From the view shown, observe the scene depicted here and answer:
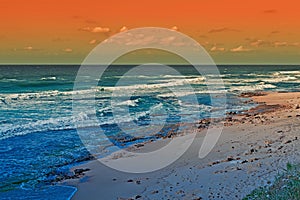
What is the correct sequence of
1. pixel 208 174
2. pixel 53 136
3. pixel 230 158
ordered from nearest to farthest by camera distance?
pixel 208 174 < pixel 230 158 < pixel 53 136

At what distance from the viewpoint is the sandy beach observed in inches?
400

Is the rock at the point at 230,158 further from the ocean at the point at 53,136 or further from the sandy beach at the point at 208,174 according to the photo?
the ocean at the point at 53,136

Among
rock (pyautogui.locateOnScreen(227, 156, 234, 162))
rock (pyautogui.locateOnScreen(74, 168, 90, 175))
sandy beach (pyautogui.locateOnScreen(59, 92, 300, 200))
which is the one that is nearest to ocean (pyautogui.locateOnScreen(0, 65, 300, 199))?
rock (pyautogui.locateOnScreen(74, 168, 90, 175))

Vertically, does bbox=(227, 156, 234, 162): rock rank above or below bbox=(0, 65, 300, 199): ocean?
below

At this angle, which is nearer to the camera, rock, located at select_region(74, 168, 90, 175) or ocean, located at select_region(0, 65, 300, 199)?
ocean, located at select_region(0, 65, 300, 199)

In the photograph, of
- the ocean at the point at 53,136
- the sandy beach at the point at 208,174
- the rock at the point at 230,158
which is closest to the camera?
the sandy beach at the point at 208,174

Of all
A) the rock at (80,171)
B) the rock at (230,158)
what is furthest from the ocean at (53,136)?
the rock at (230,158)

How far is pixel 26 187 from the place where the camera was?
11906mm

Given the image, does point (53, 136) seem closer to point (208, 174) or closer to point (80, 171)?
point (80, 171)

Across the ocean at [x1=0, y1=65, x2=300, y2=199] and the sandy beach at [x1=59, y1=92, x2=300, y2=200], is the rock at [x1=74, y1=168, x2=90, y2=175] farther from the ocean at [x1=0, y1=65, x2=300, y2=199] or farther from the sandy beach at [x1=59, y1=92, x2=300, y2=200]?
the ocean at [x1=0, y1=65, x2=300, y2=199]

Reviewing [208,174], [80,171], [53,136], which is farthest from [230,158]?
[53,136]

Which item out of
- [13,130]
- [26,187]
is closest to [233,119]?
[13,130]

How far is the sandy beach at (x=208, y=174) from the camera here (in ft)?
33.3

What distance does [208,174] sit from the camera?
1160 centimetres
